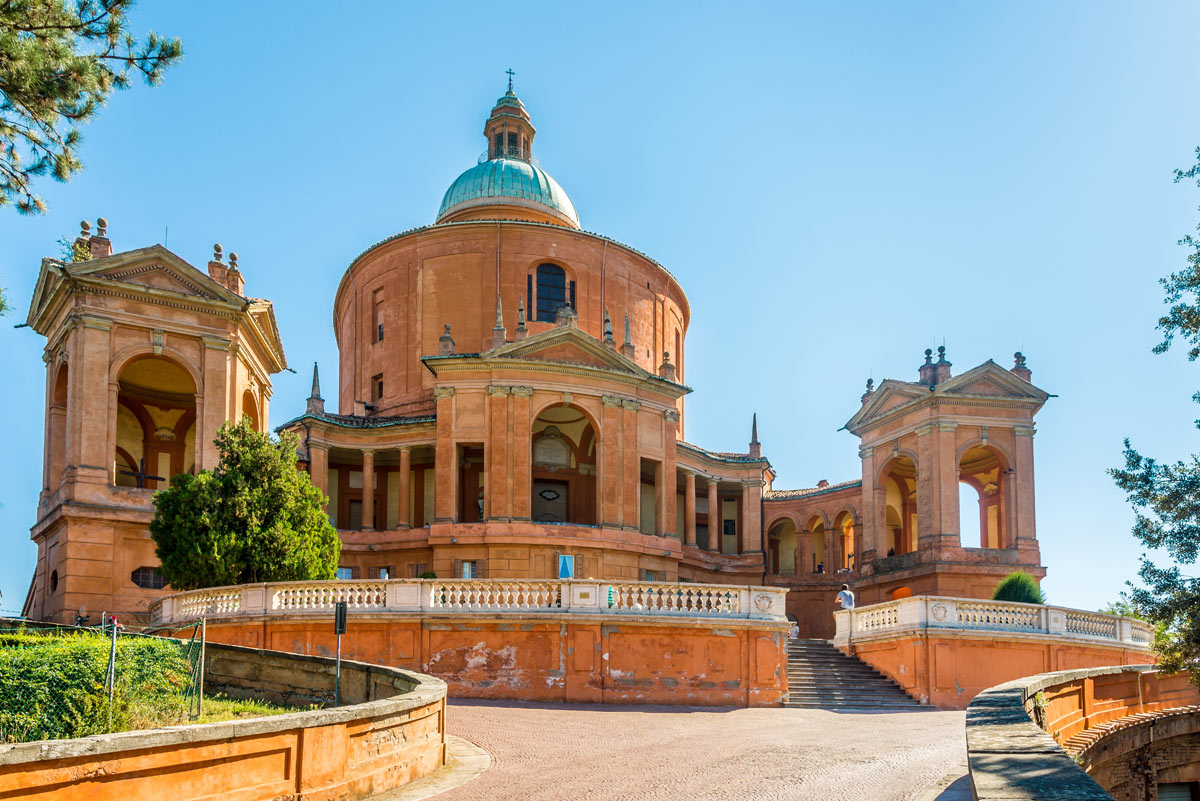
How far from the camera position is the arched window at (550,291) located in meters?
42.9

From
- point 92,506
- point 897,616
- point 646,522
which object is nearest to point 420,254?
point 646,522

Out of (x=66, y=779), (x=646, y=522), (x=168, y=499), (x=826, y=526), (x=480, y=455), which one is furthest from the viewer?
(x=826, y=526)

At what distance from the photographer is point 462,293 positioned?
42031mm

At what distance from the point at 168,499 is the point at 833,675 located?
16.7 m

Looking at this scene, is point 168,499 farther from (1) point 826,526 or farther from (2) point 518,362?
(1) point 826,526

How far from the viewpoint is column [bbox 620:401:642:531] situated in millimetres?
36438

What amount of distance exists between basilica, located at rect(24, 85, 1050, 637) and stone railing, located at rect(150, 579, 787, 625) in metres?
9.89

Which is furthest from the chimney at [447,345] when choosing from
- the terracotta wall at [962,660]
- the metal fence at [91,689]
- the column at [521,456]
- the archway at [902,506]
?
the metal fence at [91,689]

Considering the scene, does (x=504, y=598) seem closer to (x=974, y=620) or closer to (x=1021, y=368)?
(x=974, y=620)

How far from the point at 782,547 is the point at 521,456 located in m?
23.2

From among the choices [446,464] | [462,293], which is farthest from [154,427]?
[446,464]

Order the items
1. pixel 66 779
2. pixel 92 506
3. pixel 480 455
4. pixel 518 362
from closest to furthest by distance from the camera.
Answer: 1. pixel 66 779
2. pixel 92 506
3. pixel 518 362
4. pixel 480 455

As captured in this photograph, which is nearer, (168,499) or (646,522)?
(168,499)

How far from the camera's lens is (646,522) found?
4150 centimetres
